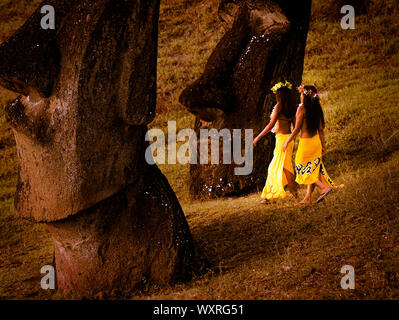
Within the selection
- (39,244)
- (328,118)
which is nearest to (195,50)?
(328,118)

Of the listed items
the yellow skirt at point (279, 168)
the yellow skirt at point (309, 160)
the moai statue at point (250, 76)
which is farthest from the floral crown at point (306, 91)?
the moai statue at point (250, 76)

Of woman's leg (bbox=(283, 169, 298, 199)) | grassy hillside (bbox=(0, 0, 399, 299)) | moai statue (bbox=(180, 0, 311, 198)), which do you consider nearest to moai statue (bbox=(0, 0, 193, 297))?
grassy hillside (bbox=(0, 0, 399, 299))

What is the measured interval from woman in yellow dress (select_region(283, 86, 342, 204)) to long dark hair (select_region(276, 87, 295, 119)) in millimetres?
446

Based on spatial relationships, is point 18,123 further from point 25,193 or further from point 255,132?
point 255,132

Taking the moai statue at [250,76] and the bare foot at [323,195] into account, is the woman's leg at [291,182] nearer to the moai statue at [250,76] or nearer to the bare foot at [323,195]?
the bare foot at [323,195]

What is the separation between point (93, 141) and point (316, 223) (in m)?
2.96

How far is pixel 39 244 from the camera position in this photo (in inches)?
356

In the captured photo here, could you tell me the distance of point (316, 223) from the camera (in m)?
7.14

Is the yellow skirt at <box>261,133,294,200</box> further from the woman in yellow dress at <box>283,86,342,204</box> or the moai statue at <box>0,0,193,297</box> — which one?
the moai statue at <box>0,0,193,297</box>

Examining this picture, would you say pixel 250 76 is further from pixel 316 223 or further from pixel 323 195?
pixel 316 223

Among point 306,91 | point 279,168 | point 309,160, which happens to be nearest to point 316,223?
point 309,160

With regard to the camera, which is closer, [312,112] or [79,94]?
[79,94]

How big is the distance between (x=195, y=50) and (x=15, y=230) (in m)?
9.48

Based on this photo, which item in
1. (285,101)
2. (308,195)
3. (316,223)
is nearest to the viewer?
(316,223)
